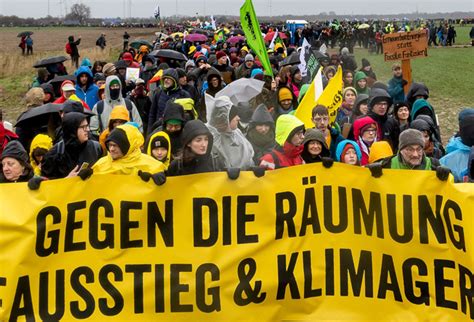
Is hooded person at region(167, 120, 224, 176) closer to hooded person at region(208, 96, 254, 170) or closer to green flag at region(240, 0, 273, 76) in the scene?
hooded person at region(208, 96, 254, 170)

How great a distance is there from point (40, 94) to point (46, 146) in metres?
2.37

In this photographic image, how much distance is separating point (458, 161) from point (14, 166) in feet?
12.2

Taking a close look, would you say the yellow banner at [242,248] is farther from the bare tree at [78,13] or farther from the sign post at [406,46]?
the bare tree at [78,13]

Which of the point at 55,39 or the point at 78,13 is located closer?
the point at 55,39

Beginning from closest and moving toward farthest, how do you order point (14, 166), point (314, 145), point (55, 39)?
point (14, 166) < point (314, 145) < point (55, 39)

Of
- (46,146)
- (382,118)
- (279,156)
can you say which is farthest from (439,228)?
(46,146)

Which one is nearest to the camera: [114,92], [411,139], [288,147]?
[411,139]

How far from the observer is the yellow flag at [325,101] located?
6.26m

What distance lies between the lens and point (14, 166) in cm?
468

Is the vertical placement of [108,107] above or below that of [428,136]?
above

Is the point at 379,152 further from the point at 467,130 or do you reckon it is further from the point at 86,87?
the point at 86,87

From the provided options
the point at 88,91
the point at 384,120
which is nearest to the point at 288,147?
the point at 384,120

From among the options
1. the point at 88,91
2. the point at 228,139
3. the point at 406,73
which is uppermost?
the point at 406,73

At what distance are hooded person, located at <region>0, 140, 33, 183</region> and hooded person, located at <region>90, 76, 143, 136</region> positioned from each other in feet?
9.59
